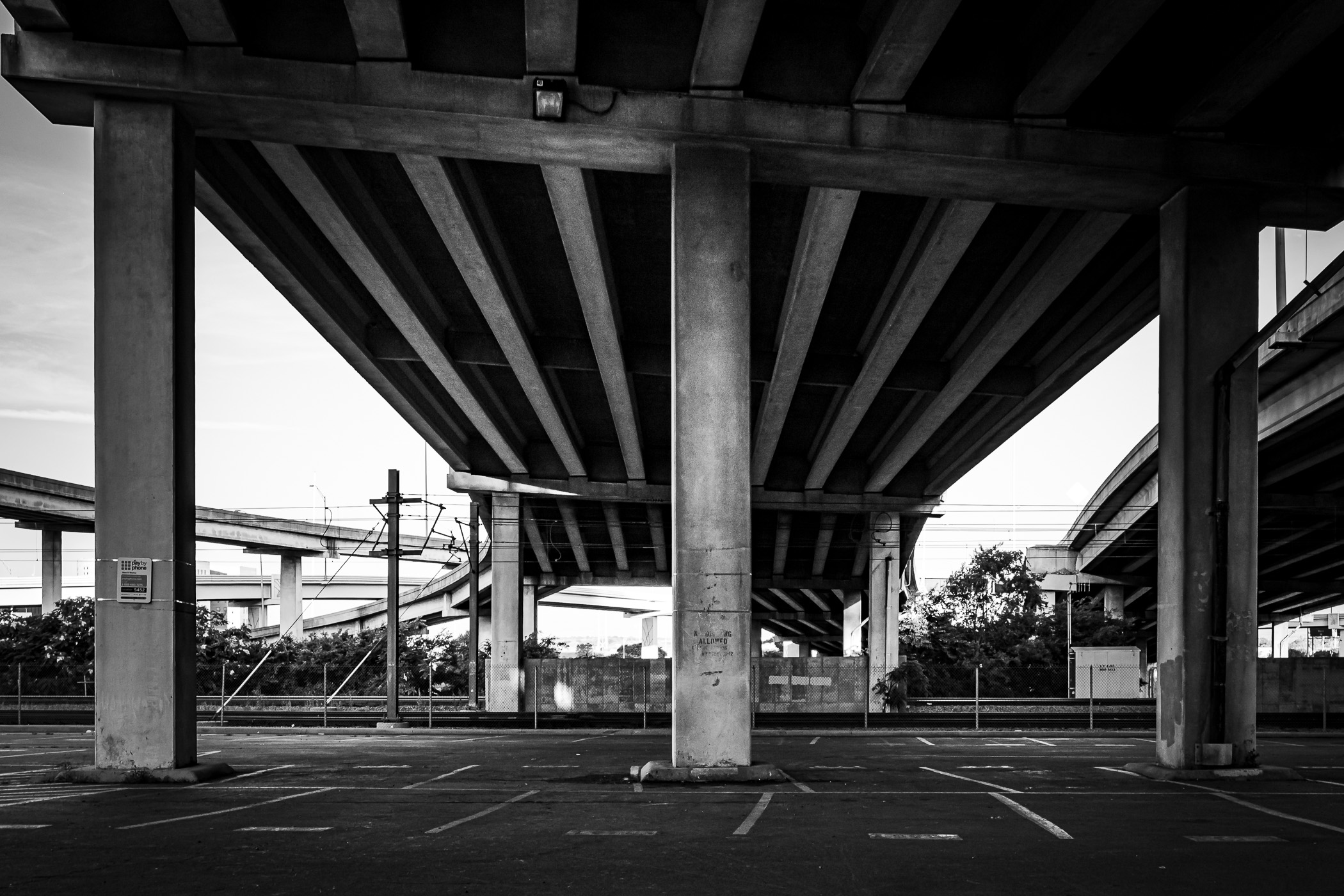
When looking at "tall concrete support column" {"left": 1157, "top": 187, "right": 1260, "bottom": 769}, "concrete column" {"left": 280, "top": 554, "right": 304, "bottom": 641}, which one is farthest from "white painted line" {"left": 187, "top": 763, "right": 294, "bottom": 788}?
"concrete column" {"left": 280, "top": 554, "right": 304, "bottom": 641}

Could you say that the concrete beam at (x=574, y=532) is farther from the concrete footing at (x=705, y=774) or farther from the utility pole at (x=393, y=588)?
the concrete footing at (x=705, y=774)

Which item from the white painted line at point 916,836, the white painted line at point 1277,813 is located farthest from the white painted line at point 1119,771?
the white painted line at point 916,836

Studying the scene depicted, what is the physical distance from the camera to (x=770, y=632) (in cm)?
12394

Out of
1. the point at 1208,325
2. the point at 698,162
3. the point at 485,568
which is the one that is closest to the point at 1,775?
the point at 698,162

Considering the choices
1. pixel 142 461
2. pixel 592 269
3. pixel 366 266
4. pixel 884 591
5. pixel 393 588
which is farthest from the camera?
pixel 884 591

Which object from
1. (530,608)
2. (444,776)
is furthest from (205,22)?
(530,608)

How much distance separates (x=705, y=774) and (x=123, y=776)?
777 cm

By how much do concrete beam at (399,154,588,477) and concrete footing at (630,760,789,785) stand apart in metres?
11.0

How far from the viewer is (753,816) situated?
11945mm

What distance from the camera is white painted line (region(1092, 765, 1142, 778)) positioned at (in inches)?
671

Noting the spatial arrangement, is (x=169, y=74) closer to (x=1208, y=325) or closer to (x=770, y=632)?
(x=1208, y=325)

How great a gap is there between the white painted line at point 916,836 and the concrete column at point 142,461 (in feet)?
32.5

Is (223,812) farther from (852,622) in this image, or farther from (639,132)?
(852,622)

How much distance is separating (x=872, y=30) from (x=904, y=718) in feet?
102
